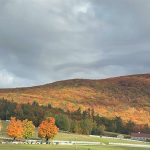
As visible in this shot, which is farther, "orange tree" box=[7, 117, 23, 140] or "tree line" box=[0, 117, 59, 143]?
"tree line" box=[0, 117, 59, 143]

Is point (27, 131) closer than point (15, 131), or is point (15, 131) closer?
point (15, 131)

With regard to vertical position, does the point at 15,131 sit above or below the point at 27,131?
below

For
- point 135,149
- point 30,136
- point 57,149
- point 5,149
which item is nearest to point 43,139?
point 30,136

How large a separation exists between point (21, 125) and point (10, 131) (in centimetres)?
824

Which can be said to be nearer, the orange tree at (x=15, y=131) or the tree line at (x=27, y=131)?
the orange tree at (x=15, y=131)

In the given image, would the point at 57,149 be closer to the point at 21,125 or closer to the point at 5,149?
the point at 5,149

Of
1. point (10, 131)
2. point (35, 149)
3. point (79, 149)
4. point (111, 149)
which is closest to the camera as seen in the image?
point (35, 149)

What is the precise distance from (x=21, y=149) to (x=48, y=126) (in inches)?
2831

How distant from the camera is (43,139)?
7657 inches

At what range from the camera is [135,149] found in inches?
6137

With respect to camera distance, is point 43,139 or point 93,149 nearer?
point 93,149

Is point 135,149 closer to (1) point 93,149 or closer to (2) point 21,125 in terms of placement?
(1) point 93,149

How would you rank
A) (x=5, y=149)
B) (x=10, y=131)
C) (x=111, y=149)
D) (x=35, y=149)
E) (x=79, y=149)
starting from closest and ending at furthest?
1. (x=5, y=149)
2. (x=35, y=149)
3. (x=79, y=149)
4. (x=111, y=149)
5. (x=10, y=131)

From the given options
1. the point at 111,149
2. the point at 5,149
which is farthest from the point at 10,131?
the point at 5,149
